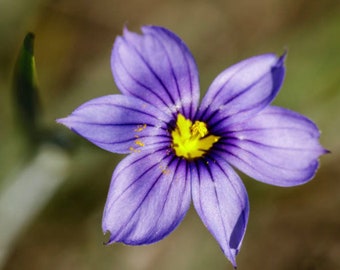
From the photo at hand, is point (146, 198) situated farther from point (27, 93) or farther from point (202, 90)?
point (202, 90)

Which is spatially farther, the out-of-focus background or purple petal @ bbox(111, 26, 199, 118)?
the out-of-focus background

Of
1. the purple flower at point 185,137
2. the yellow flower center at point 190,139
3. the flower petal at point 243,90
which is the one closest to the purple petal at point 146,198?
the purple flower at point 185,137

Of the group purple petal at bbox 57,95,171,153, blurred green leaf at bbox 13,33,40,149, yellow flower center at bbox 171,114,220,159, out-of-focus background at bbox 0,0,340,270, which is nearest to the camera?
purple petal at bbox 57,95,171,153

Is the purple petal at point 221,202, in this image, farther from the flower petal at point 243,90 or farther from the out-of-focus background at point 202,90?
the out-of-focus background at point 202,90

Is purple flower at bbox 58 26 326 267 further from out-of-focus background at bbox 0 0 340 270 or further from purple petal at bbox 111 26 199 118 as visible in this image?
out-of-focus background at bbox 0 0 340 270

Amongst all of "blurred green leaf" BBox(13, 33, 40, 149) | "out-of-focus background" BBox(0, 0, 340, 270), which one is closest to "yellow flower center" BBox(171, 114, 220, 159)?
"blurred green leaf" BBox(13, 33, 40, 149)

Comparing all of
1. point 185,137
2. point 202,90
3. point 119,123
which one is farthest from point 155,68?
point 202,90

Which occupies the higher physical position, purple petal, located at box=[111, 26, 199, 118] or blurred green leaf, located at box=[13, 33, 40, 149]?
blurred green leaf, located at box=[13, 33, 40, 149]
